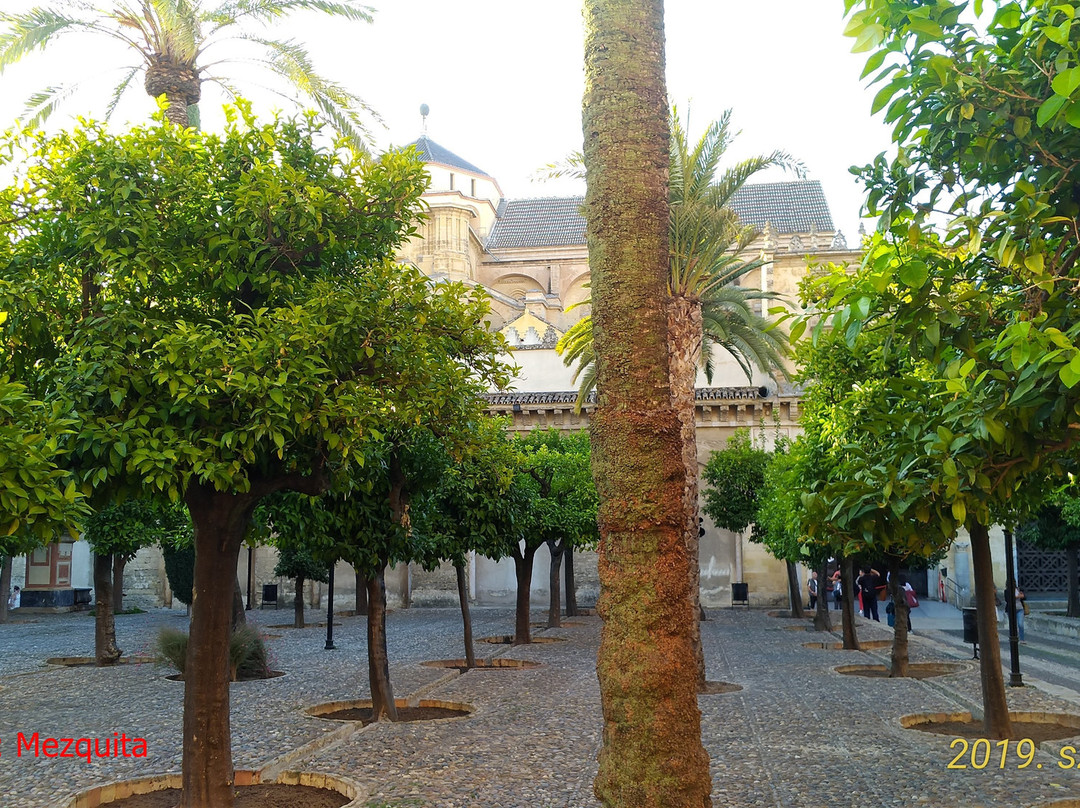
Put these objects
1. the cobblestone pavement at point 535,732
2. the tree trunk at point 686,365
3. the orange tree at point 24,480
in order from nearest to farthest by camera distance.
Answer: the orange tree at point 24,480, the cobblestone pavement at point 535,732, the tree trunk at point 686,365

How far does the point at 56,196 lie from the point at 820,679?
11.6 metres

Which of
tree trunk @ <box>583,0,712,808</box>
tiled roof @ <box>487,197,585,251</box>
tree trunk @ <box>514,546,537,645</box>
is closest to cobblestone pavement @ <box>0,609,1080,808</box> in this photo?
tree trunk @ <box>514,546,537,645</box>

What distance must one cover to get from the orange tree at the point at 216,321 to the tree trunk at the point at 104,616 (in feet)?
34.6

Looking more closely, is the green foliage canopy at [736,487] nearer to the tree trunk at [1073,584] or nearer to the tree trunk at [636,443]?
the tree trunk at [1073,584]

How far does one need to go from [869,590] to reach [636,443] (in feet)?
86.2

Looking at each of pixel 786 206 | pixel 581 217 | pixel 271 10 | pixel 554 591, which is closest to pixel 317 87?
pixel 271 10

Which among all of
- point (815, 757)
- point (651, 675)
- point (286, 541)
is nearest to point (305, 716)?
point (286, 541)

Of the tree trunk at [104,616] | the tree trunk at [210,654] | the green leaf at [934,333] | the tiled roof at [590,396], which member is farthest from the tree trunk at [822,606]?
the green leaf at [934,333]

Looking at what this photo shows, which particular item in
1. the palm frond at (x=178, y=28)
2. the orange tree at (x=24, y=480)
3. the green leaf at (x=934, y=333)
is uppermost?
the palm frond at (x=178, y=28)

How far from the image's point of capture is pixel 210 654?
22.2ft

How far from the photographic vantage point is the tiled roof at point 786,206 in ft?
143

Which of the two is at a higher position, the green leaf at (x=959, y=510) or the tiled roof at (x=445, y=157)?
the tiled roof at (x=445, y=157)

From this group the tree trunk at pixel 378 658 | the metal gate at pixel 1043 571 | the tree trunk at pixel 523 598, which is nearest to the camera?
the tree trunk at pixel 378 658

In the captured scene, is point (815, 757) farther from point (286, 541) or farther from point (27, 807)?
point (27, 807)
